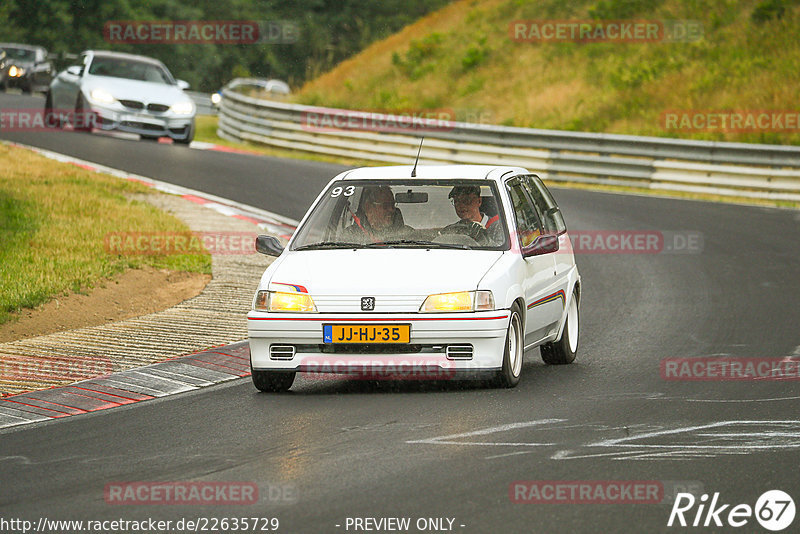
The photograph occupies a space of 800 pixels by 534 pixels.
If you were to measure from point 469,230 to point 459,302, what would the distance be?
1033 millimetres

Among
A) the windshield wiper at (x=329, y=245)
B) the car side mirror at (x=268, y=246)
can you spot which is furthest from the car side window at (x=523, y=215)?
the car side mirror at (x=268, y=246)

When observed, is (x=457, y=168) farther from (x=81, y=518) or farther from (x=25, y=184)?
(x=25, y=184)

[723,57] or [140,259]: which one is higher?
[723,57]

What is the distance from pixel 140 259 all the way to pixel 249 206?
5503 mm

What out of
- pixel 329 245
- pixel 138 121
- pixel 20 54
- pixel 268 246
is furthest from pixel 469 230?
pixel 20 54

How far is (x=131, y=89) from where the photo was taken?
85.3ft

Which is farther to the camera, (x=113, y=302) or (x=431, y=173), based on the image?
(x=113, y=302)

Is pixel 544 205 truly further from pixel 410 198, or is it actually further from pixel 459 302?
pixel 459 302

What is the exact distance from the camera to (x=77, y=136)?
87.5 ft

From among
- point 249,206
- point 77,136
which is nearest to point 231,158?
point 77,136

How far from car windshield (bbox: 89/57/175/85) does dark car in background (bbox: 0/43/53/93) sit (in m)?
20.2

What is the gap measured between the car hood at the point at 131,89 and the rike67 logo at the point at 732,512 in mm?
21363

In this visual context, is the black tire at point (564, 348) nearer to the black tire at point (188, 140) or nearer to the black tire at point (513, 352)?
the black tire at point (513, 352)

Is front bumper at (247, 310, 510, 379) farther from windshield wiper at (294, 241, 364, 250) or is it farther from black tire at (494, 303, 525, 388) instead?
windshield wiper at (294, 241, 364, 250)
